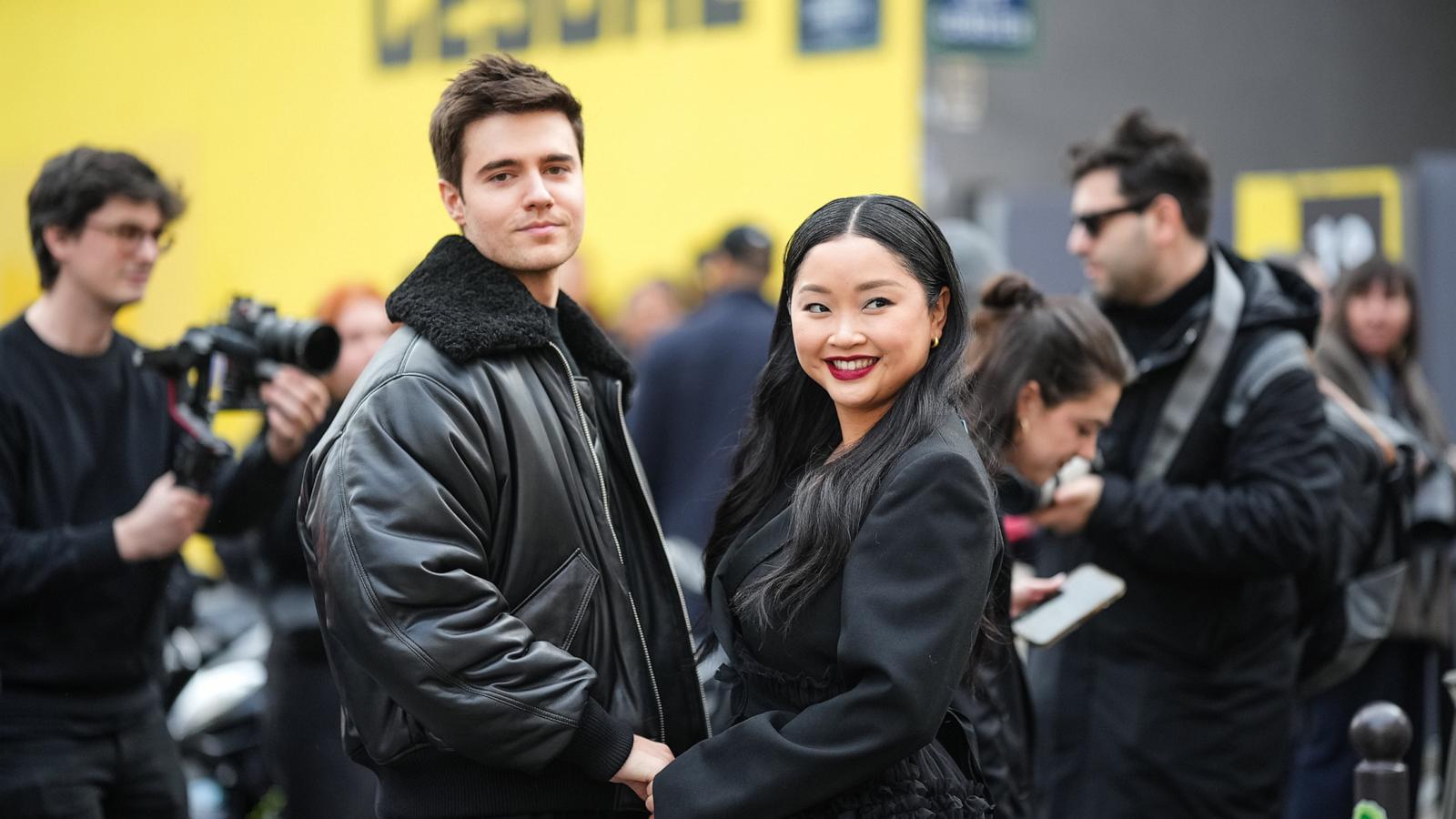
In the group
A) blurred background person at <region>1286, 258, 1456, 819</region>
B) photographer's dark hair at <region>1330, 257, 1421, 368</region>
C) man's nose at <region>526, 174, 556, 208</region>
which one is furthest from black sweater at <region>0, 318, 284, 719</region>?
photographer's dark hair at <region>1330, 257, 1421, 368</region>

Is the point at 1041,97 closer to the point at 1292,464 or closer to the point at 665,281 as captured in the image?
the point at 665,281

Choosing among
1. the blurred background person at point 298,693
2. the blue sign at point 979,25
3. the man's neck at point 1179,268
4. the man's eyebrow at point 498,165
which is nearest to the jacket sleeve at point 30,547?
the blurred background person at point 298,693

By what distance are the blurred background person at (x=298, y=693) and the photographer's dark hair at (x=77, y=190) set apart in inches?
33.2

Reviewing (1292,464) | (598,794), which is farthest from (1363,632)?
(598,794)

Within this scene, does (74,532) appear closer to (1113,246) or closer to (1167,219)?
(1113,246)

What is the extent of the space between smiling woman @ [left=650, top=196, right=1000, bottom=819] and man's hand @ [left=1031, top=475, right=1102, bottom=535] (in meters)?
1.23

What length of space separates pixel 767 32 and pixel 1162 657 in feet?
18.8

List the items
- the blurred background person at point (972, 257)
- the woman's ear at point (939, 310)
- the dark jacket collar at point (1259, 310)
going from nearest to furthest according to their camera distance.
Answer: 1. the woman's ear at point (939, 310)
2. the dark jacket collar at point (1259, 310)
3. the blurred background person at point (972, 257)

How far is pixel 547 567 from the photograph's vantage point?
270 centimetres

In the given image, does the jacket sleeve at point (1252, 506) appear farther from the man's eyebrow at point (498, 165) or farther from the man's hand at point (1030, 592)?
the man's eyebrow at point (498, 165)

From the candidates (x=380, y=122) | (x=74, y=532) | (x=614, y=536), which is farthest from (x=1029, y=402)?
(x=380, y=122)

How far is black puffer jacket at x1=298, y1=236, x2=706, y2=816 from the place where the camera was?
8.20ft

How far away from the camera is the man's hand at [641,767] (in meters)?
2.61

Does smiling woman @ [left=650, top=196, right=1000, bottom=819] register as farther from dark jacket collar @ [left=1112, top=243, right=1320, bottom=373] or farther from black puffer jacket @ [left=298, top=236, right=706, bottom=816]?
dark jacket collar @ [left=1112, top=243, right=1320, bottom=373]
